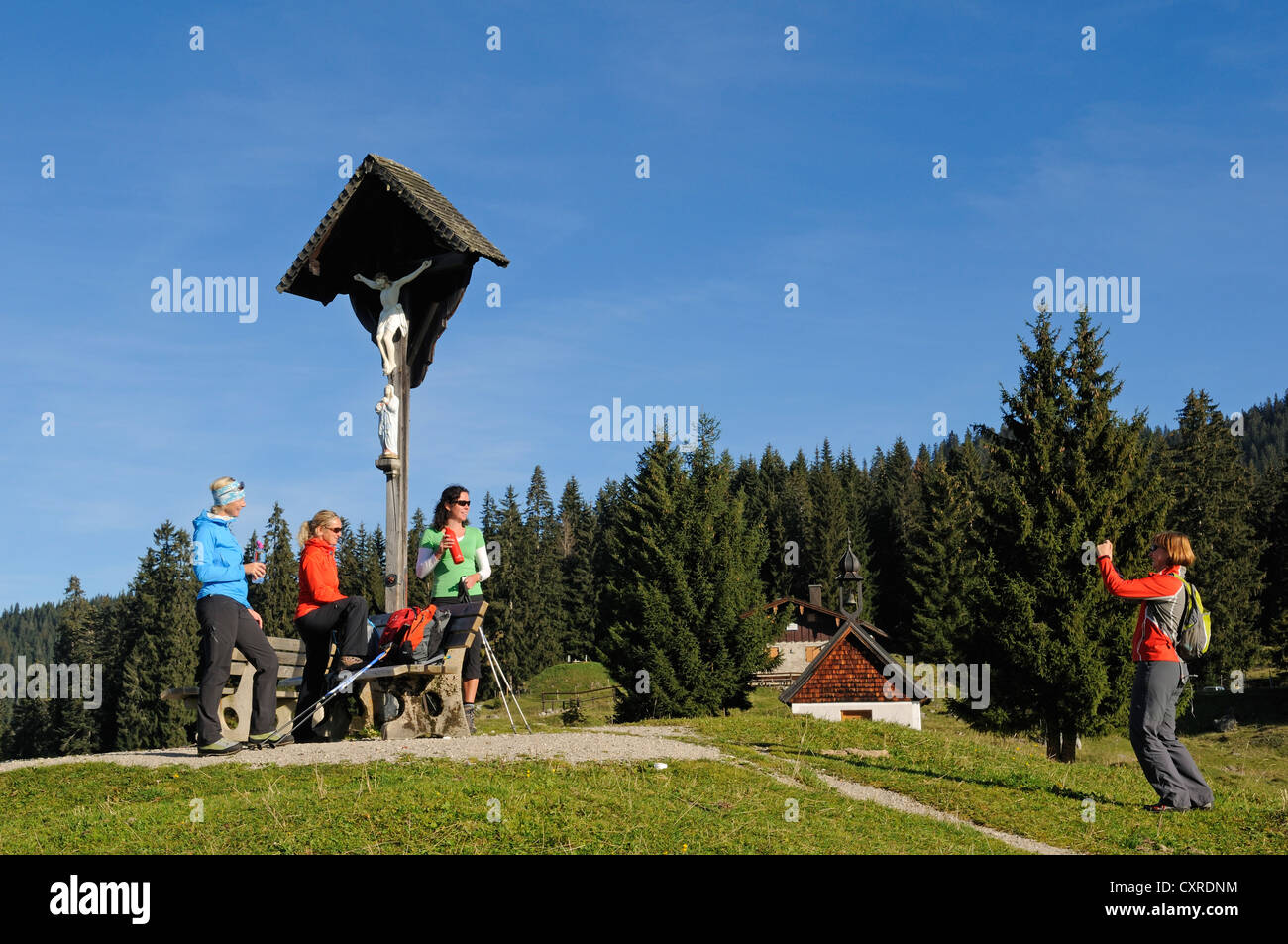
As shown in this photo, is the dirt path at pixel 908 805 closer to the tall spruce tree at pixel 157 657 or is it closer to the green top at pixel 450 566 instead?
the green top at pixel 450 566

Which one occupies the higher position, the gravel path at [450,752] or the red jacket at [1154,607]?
the red jacket at [1154,607]

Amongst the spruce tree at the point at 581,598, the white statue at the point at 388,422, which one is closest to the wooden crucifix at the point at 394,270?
the white statue at the point at 388,422

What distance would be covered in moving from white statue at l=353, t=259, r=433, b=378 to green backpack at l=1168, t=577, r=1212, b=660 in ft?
29.2

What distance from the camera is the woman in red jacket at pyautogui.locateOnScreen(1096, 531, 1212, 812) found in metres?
8.60

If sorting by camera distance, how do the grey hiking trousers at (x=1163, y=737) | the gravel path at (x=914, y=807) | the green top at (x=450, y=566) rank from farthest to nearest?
1. the green top at (x=450, y=566)
2. the grey hiking trousers at (x=1163, y=737)
3. the gravel path at (x=914, y=807)

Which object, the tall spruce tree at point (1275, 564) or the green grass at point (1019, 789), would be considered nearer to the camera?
the green grass at point (1019, 789)

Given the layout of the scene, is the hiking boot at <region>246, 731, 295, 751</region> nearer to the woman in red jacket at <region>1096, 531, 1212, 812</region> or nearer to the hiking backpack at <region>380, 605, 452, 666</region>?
the hiking backpack at <region>380, 605, 452, 666</region>

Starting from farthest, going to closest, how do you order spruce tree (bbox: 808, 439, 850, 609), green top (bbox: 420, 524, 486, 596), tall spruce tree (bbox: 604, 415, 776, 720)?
spruce tree (bbox: 808, 439, 850, 609) → tall spruce tree (bbox: 604, 415, 776, 720) → green top (bbox: 420, 524, 486, 596)

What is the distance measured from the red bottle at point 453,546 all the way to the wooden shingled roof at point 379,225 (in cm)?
335

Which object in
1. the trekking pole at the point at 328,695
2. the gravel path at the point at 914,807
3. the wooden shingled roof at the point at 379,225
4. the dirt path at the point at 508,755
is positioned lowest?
the gravel path at the point at 914,807

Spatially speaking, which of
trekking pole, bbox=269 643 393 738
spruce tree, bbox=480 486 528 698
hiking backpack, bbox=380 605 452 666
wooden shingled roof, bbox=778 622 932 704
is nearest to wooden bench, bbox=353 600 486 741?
hiking backpack, bbox=380 605 452 666

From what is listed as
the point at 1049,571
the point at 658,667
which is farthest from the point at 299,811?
the point at 658,667

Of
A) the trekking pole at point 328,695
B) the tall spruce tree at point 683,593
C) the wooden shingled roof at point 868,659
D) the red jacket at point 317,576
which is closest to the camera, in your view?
the trekking pole at point 328,695

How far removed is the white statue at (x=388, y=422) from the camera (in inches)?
487
